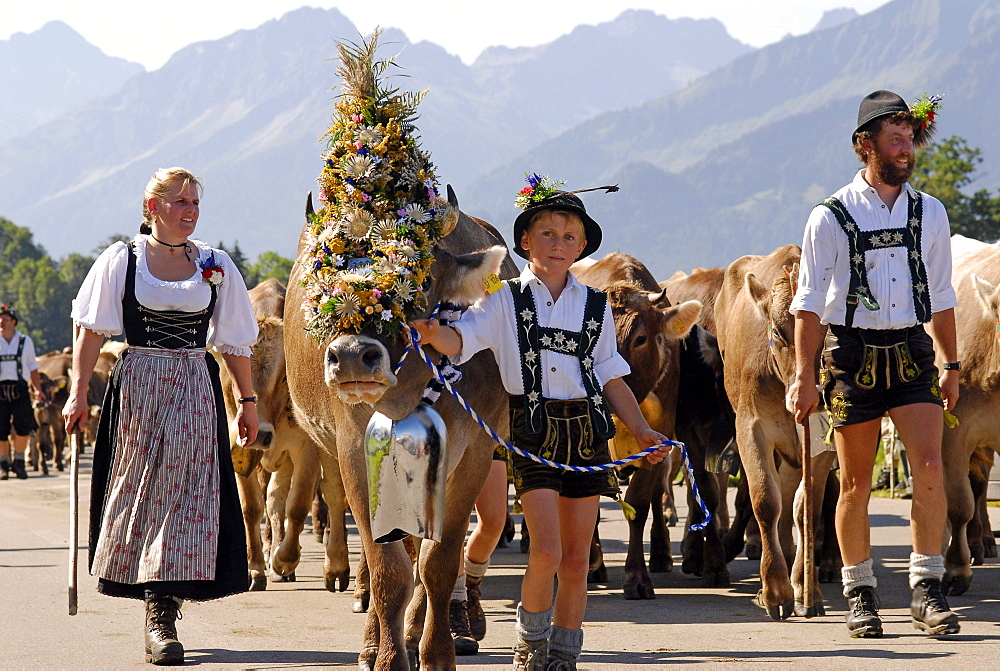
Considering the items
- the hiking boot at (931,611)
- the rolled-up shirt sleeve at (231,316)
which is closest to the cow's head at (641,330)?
the hiking boot at (931,611)

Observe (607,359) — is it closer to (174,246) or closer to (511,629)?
(511,629)

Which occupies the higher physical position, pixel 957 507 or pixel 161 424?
pixel 161 424

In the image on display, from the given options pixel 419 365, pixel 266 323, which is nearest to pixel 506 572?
pixel 266 323

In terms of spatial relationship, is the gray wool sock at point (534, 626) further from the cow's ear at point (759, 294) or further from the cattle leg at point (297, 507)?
the cattle leg at point (297, 507)

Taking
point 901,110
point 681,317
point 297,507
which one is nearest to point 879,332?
point 901,110

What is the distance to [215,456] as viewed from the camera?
6.47 m

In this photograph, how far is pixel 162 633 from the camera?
238 inches

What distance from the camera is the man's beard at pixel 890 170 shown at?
21.2ft

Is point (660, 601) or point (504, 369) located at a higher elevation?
point (504, 369)

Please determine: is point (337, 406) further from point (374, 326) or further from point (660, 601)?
point (660, 601)

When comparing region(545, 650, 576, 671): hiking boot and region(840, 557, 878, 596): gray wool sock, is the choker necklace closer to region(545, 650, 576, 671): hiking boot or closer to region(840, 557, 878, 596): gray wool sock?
region(545, 650, 576, 671): hiking boot

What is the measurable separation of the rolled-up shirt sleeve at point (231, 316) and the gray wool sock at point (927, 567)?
3.61 metres

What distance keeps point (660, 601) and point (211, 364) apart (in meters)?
3.24

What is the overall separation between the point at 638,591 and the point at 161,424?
10.8 feet
